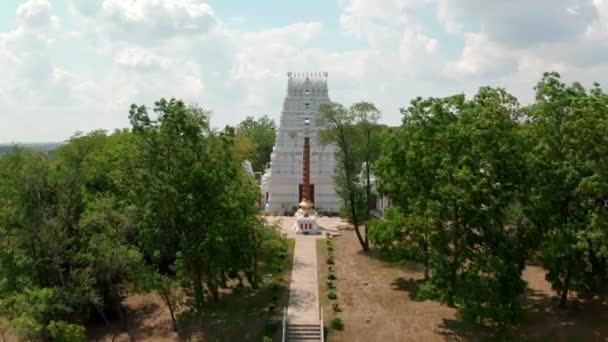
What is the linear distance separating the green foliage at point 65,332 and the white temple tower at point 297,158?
3666 centimetres

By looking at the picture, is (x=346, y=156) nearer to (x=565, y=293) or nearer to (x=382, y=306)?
(x=382, y=306)

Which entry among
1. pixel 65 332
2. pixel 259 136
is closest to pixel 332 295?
pixel 65 332

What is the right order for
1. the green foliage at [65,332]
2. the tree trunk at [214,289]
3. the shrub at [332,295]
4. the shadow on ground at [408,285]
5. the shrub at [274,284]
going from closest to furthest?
the green foliage at [65,332]
the tree trunk at [214,289]
the shrub at [332,295]
the shadow on ground at [408,285]
the shrub at [274,284]

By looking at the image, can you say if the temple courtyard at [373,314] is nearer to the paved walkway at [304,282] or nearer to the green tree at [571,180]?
the paved walkway at [304,282]

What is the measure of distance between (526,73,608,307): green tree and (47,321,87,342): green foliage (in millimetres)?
21985

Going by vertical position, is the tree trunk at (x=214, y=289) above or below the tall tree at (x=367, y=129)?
below

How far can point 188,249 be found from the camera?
2844 cm

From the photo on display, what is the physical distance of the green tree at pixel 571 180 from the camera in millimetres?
24469

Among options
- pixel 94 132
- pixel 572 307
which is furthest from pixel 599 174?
pixel 94 132

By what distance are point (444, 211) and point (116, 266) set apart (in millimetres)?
16982

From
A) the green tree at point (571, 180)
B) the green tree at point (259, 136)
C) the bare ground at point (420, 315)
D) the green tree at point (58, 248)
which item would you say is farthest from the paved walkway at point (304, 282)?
the green tree at point (259, 136)

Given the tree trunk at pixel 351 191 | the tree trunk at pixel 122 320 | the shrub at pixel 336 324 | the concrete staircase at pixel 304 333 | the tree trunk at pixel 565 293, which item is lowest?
the tree trunk at pixel 122 320

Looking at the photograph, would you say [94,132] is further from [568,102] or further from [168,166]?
[568,102]

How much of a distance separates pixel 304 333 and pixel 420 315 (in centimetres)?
633
